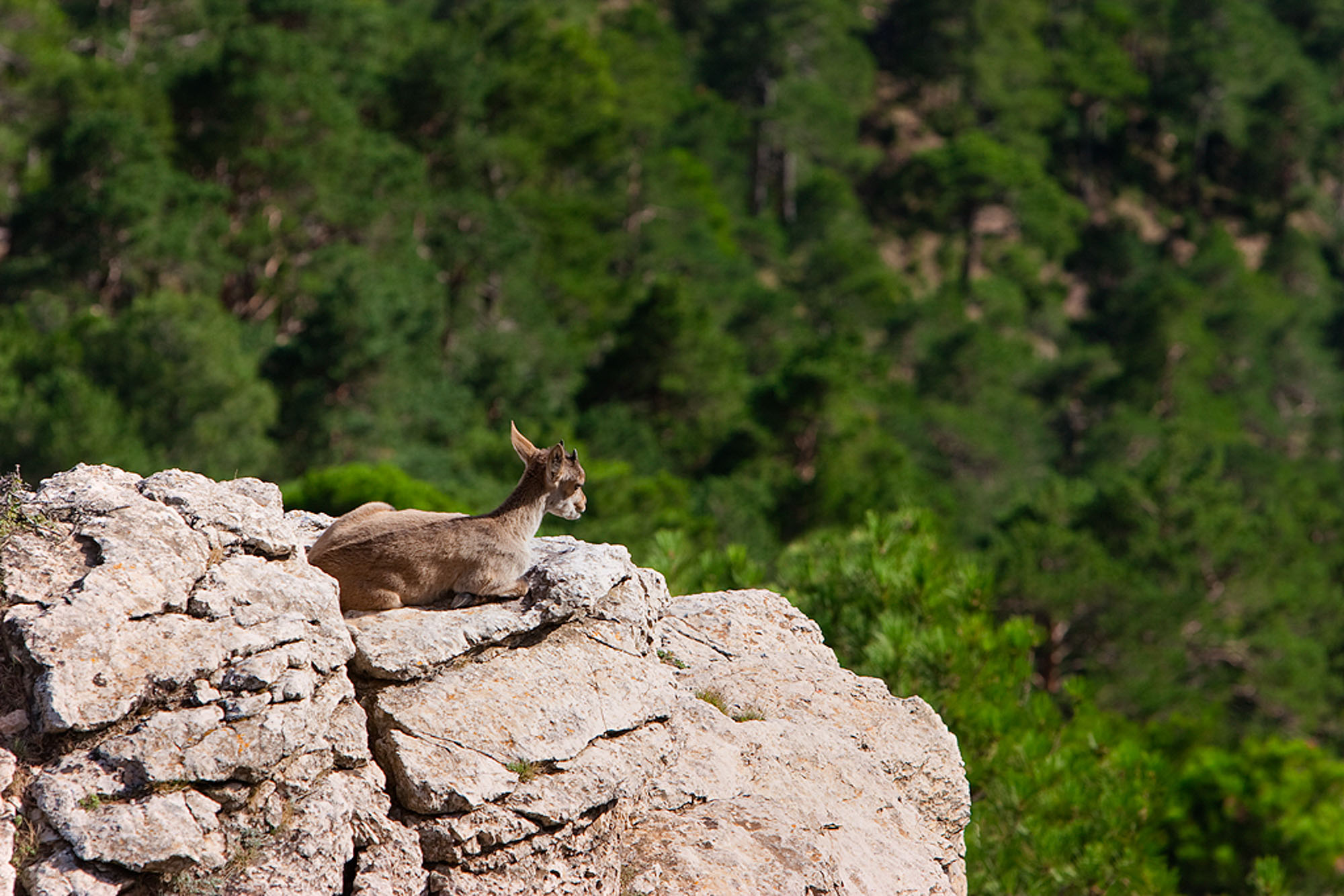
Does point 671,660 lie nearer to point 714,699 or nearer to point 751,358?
point 714,699

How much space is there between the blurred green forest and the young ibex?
16.4 ft

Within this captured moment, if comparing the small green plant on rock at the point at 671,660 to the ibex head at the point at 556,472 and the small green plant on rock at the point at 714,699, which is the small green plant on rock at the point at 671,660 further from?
the ibex head at the point at 556,472

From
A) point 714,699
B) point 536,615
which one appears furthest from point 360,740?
point 714,699

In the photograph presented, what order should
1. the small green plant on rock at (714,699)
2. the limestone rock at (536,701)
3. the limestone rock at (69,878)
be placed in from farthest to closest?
the small green plant on rock at (714,699) < the limestone rock at (536,701) < the limestone rock at (69,878)

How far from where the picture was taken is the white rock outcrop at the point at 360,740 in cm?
540

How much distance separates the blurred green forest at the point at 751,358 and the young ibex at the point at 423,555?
16.4 feet

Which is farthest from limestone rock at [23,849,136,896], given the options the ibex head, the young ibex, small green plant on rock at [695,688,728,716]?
small green plant on rock at [695,688,728,716]

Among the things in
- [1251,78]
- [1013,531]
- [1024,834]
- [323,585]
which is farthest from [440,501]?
[1251,78]

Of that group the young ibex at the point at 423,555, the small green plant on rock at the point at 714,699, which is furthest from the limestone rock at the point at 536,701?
the small green plant on rock at the point at 714,699

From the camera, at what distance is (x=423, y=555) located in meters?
7.06

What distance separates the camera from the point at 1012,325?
71.0 m

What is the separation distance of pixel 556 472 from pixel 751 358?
47.9 metres

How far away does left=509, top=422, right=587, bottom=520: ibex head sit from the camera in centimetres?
786

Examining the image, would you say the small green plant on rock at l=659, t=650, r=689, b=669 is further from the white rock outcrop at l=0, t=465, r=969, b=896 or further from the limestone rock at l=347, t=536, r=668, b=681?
the limestone rock at l=347, t=536, r=668, b=681
